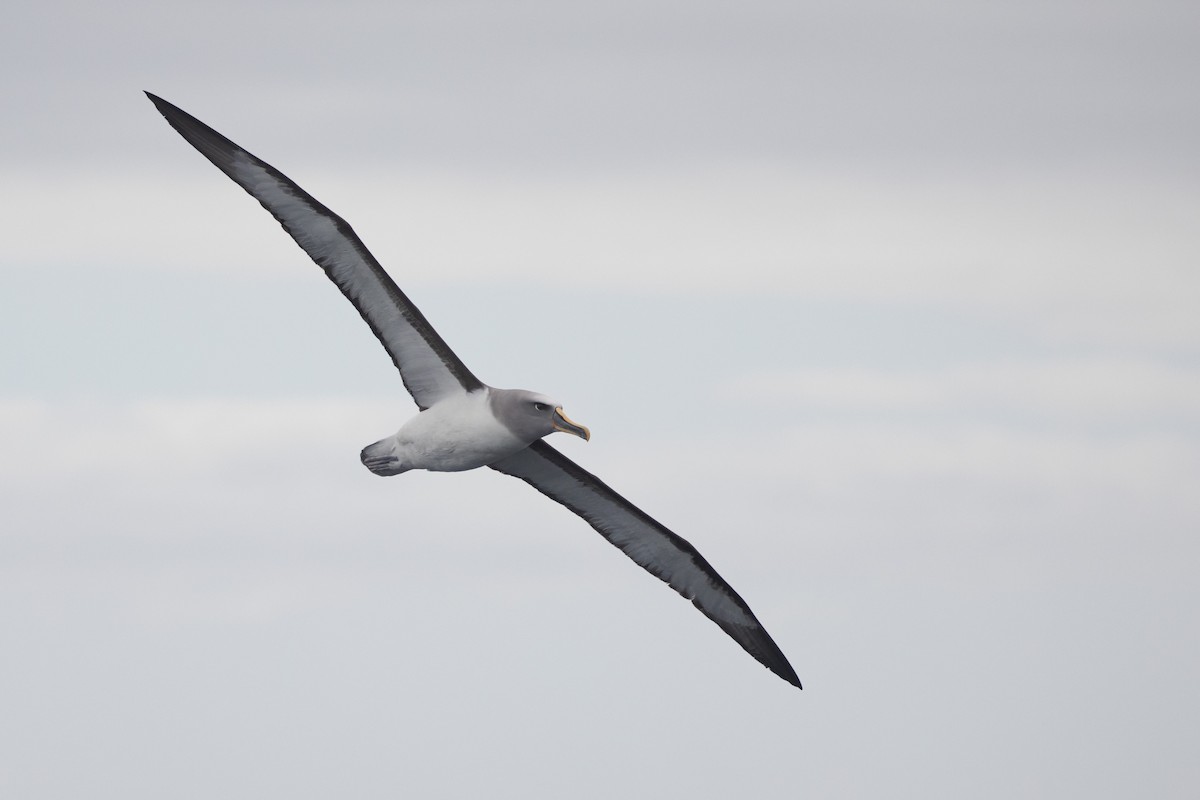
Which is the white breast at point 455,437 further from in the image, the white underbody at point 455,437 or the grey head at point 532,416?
the grey head at point 532,416

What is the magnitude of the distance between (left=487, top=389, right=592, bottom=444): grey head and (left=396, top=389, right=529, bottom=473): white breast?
0.54 ft

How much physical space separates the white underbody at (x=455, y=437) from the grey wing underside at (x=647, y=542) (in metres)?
1.35

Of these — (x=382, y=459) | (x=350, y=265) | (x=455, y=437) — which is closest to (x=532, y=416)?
(x=455, y=437)

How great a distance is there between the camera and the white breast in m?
22.8

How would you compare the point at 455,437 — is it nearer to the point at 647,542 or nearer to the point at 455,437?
the point at 455,437

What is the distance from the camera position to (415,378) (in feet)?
77.3

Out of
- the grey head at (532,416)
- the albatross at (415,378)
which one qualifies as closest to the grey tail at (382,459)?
the albatross at (415,378)

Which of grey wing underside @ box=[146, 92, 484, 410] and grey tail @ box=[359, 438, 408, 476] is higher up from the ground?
grey wing underside @ box=[146, 92, 484, 410]

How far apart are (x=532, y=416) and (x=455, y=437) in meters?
1.15

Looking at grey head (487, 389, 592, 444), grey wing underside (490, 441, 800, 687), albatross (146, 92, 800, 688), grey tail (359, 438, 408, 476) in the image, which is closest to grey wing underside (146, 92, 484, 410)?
albatross (146, 92, 800, 688)

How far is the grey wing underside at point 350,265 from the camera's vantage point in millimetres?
22250

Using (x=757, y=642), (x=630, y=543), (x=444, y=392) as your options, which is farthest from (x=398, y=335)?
(x=757, y=642)

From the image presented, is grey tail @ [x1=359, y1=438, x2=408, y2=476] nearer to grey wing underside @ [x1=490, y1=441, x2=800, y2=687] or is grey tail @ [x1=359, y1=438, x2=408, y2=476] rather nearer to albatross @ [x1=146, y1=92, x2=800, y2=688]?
albatross @ [x1=146, y1=92, x2=800, y2=688]

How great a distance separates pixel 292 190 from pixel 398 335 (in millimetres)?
2356
